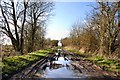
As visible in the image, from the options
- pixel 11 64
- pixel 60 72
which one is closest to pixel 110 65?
pixel 60 72

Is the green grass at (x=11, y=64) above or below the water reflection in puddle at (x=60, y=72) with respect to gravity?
above

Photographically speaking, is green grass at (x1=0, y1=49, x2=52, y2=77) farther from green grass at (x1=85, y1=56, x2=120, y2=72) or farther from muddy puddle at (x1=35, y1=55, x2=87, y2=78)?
green grass at (x1=85, y1=56, x2=120, y2=72)

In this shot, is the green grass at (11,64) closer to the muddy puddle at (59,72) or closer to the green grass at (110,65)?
the muddy puddle at (59,72)

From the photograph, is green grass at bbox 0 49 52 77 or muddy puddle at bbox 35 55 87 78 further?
green grass at bbox 0 49 52 77

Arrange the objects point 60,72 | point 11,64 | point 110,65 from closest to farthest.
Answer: point 60,72 → point 11,64 → point 110,65

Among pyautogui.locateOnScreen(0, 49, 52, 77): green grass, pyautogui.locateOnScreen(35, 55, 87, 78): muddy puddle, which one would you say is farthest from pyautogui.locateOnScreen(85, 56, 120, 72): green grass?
pyautogui.locateOnScreen(0, 49, 52, 77): green grass

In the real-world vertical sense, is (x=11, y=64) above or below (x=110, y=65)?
above

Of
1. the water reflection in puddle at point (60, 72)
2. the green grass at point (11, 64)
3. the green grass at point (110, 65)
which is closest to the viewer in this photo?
the water reflection in puddle at point (60, 72)

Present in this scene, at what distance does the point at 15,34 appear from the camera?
28.0 metres

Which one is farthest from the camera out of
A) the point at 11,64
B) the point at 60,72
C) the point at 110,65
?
the point at 110,65

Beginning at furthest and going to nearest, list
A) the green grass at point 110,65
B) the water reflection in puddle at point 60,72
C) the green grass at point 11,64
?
the green grass at point 110,65
the green grass at point 11,64
the water reflection in puddle at point 60,72

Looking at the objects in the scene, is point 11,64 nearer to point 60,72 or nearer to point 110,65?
point 60,72

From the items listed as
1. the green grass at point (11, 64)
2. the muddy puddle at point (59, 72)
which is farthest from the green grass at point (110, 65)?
the green grass at point (11, 64)

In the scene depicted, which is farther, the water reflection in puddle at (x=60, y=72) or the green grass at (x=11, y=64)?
the green grass at (x=11, y=64)
